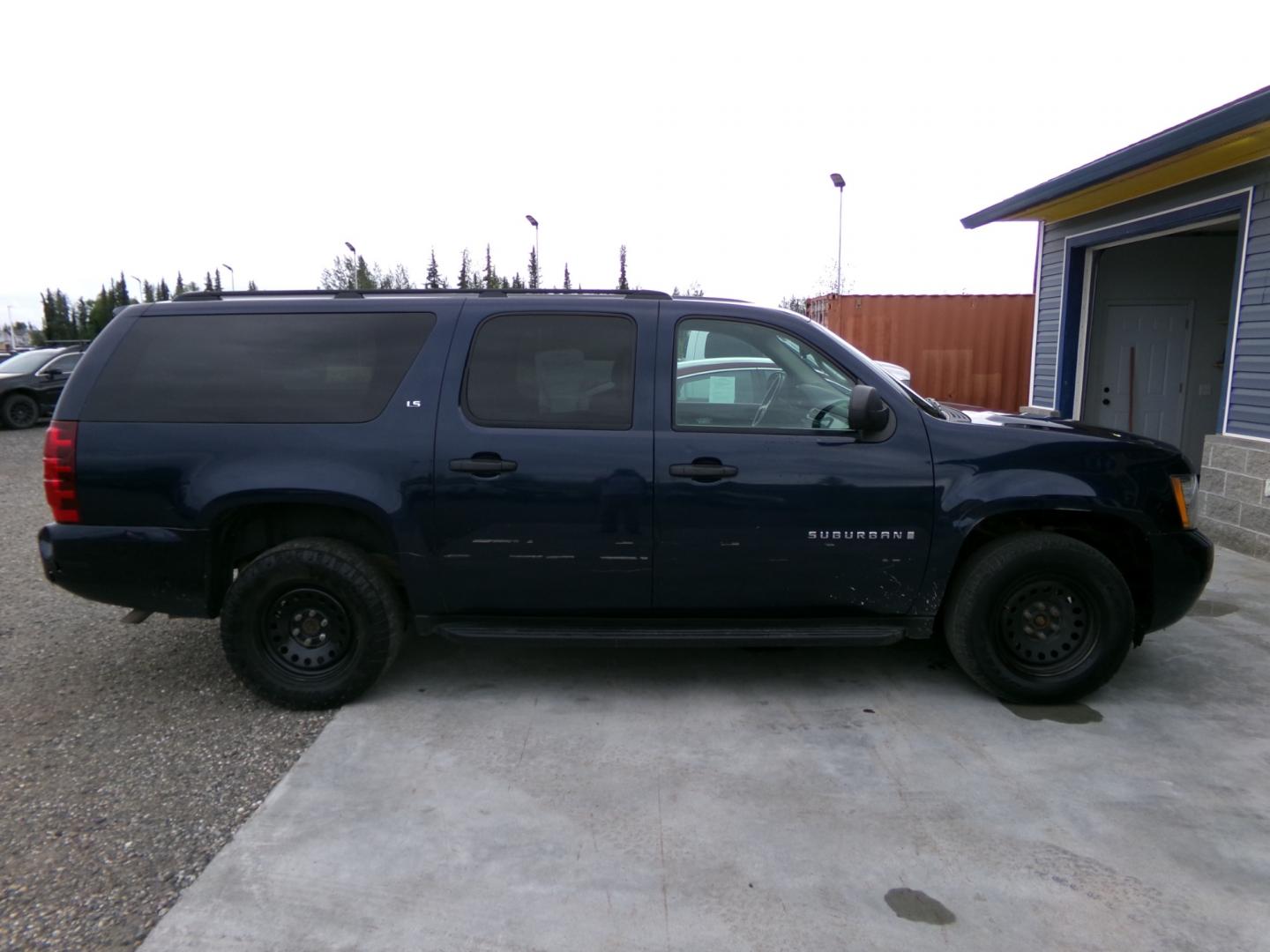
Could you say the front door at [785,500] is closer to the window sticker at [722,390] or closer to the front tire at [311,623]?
the window sticker at [722,390]

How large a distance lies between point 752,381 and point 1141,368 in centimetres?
806

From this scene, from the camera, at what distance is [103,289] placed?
306 feet

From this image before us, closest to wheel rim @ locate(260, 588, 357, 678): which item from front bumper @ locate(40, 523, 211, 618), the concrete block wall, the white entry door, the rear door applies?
front bumper @ locate(40, 523, 211, 618)

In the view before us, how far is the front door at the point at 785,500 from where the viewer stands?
12.9ft

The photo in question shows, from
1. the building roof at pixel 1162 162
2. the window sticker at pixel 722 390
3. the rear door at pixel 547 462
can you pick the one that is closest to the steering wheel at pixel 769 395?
the window sticker at pixel 722 390

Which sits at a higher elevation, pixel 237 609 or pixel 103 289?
pixel 103 289

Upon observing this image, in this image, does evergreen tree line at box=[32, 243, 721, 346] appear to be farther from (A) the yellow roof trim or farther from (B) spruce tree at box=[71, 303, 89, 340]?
(A) the yellow roof trim

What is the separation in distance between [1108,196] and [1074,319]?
1632mm

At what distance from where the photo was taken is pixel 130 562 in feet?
13.0

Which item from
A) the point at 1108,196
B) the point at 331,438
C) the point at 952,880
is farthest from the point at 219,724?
the point at 1108,196

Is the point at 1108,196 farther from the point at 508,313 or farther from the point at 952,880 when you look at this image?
the point at 952,880

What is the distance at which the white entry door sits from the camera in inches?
395

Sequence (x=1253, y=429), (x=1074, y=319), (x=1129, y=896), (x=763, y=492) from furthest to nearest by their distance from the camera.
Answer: (x=1074, y=319)
(x=1253, y=429)
(x=763, y=492)
(x=1129, y=896)

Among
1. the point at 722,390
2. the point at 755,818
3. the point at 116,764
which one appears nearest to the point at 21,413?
the point at 116,764
